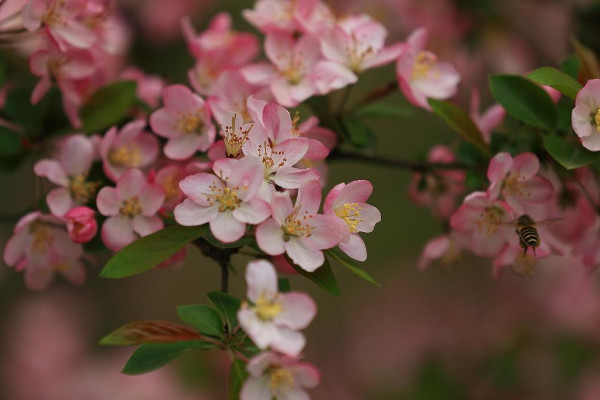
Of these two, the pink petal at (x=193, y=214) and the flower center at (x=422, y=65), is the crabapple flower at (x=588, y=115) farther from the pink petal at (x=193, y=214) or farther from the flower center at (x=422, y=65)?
the pink petal at (x=193, y=214)

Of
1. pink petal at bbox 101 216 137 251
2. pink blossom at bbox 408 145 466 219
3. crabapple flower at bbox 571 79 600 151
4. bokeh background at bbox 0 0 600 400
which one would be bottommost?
bokeh background at bbox 0 0 600 400

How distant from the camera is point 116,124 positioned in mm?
1097

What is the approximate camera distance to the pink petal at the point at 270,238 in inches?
28.7

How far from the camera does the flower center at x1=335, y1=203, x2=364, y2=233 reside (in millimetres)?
797

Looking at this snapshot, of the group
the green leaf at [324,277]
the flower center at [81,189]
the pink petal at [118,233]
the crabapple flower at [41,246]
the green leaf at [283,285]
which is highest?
the green leaf at [324,277]

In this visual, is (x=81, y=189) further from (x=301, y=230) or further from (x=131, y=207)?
(x=301, y=230)

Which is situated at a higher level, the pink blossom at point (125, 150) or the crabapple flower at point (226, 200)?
the crabapple flower at point (226, 200)

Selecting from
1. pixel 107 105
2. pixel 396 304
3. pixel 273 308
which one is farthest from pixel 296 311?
pixel 396 304

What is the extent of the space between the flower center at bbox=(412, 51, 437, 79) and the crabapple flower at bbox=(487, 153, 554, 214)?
25 cm

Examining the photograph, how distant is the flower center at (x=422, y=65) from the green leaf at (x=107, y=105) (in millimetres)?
420

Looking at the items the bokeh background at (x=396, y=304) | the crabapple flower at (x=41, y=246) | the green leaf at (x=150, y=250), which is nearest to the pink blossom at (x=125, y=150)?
the crabapple flower at (x=41, y=246)

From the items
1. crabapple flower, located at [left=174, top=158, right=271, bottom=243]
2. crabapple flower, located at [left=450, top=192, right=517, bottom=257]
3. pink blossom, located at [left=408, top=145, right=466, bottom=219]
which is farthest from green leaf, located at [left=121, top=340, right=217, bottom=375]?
pink blossom, located at [left=408, top=145, right=466, bottom=219]

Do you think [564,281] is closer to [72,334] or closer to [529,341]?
[529,341]

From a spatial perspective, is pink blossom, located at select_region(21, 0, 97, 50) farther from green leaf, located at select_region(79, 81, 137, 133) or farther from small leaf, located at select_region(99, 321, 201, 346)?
small leaf, located at select_region(99, 321, 201, 346)
